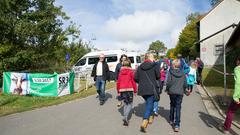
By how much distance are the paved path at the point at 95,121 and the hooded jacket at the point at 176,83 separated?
0.95 meters

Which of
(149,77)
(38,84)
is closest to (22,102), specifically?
(38,84)

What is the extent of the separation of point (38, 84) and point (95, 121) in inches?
283

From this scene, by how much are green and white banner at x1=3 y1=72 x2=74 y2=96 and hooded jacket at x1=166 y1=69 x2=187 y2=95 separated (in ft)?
27.4

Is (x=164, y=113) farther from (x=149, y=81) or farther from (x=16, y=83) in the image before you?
(x=16, y=83)

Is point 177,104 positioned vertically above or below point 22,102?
above

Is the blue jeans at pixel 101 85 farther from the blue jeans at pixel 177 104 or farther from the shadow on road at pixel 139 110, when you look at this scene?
the blue jeans at pixel 177 104

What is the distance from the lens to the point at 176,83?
7.13m

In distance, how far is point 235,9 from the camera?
127ft

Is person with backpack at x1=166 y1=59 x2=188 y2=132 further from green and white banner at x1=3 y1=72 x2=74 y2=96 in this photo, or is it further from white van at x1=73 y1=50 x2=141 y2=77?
white van at x1=73 y1=50 x2=141 y2=77

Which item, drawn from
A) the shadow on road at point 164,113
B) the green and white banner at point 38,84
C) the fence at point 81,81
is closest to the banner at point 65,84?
the green and white banner at point 38,84

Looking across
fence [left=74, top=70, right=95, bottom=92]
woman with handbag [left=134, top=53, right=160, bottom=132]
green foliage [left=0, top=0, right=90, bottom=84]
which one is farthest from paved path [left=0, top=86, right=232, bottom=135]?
green foliage [left=0, top=0, right=90, bottom=84]

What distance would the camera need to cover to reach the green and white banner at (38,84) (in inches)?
569

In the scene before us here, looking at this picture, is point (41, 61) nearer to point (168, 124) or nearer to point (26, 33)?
point (26, 33)

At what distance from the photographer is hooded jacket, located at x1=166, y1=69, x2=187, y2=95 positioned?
711 centimetres
